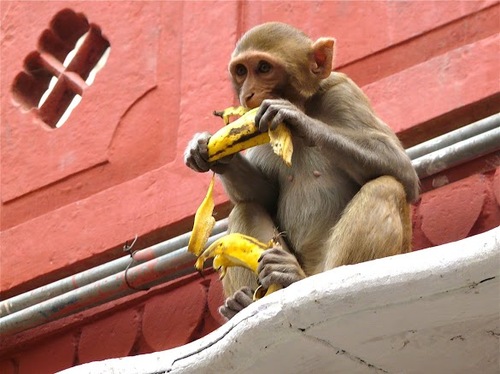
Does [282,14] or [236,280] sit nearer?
[236,280]

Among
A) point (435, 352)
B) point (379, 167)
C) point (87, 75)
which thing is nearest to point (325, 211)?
point (379, 167)

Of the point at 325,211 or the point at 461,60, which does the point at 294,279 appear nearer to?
the point at 325,211

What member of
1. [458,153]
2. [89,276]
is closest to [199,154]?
[458,153]

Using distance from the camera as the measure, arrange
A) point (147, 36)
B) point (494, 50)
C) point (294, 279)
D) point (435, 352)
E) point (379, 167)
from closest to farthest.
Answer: point (435, 352)
point (294, 279)
point (379, 167)
point (494, 50)
point (147, 36)

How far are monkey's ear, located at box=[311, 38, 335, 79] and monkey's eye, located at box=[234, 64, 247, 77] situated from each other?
31 cm

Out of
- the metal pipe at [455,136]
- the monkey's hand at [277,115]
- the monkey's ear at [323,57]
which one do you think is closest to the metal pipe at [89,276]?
the metal pipe at [455,136]

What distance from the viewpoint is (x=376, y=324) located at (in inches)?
218

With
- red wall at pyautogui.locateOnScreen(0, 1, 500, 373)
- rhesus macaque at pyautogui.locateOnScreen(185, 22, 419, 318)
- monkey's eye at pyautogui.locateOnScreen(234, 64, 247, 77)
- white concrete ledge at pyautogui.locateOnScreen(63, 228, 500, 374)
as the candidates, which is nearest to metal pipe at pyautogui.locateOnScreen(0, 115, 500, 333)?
red wall at pyautogui.locateOnScreen(0, 1, 500, 373)

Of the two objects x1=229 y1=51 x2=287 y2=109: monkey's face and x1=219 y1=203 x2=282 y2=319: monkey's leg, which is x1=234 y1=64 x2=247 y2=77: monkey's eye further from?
x1=219 y1=203 x2=282 y2=319: monkey's leg

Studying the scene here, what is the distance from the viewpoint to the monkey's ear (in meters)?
7.12

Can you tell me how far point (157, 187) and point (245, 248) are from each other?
233 centimetres

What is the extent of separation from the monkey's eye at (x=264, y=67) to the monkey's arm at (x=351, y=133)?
0.29 meters

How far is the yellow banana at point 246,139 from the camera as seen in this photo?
6.38m

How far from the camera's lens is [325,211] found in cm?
702
